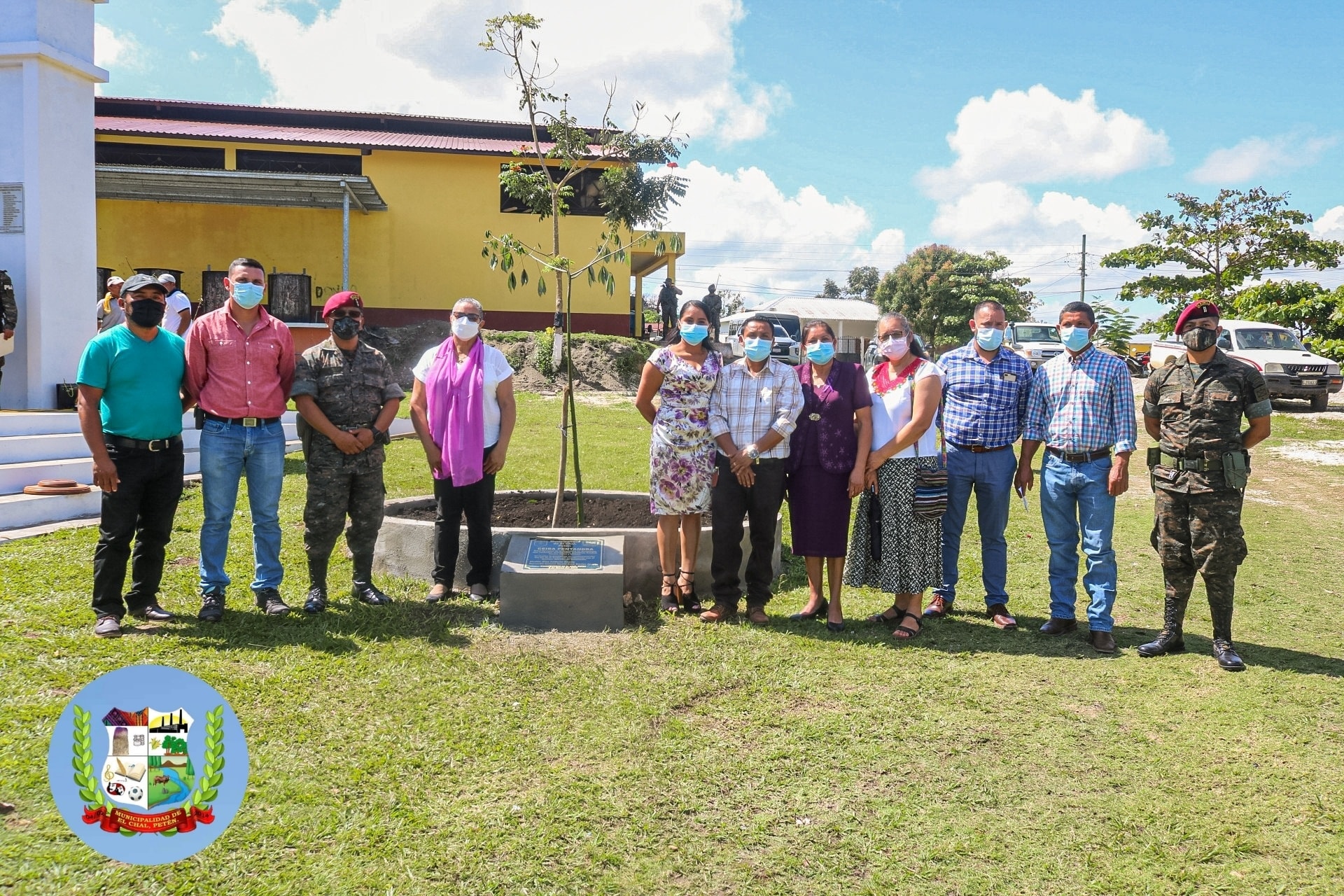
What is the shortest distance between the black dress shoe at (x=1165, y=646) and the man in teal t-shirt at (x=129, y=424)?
5522 millimetres

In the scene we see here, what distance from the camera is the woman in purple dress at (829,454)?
5.41 metres

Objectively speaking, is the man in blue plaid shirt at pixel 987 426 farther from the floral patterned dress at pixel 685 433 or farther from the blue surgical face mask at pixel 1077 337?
the floral patterned dress at pixel 685 433

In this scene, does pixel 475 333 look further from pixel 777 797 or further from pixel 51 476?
pixel 51 476

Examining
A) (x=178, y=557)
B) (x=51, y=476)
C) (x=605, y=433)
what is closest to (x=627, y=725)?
(x=178, y=557)

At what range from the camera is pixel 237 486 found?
5.22 m

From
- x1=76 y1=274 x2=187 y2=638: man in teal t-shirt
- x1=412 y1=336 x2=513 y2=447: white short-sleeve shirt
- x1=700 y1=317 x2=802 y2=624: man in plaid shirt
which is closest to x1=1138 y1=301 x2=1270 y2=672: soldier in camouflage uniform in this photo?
x1=700 y1=317 x2=802 y2=624: man in plaid shirt

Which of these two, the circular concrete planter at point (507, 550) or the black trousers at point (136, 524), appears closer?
the black trousers at point (136, 524)

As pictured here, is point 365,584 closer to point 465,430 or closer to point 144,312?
point 465,430

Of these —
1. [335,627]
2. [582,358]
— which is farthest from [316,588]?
[582,358]

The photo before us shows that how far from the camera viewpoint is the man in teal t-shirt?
479 cm

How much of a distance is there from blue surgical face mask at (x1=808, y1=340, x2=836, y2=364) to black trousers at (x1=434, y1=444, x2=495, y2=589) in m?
2.05

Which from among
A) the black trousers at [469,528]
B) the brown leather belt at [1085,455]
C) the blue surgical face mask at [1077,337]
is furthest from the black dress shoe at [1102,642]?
the black trousers at [469,528]

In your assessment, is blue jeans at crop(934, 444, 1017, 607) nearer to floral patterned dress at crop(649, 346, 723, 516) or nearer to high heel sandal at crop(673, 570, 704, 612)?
floral patterned dress at crop(649, 346, 723, 516)

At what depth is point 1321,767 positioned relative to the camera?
3822 mm
